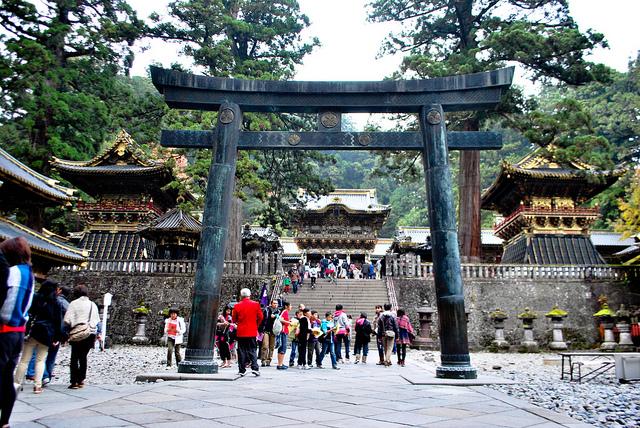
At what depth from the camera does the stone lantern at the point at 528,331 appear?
1845cm

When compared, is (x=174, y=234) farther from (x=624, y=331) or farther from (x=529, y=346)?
(x=624, y=331)

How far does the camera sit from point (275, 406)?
17.7 ft

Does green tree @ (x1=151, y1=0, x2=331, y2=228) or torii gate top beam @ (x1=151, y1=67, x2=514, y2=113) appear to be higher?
green tree @ (x1=151, y1=0, x2=331, y2=228)

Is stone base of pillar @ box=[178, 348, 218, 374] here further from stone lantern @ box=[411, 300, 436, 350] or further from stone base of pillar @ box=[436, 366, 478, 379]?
stone lantern @ box=[411, 300, 436, 350]

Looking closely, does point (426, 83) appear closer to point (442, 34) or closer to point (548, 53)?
point (548, 53)

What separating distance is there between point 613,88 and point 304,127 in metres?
28.3

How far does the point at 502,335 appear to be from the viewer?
61.7 feet

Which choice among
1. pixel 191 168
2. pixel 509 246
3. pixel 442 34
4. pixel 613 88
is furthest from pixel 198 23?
pixel 613 88

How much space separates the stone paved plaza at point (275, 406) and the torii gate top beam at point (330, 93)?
16.0 ft

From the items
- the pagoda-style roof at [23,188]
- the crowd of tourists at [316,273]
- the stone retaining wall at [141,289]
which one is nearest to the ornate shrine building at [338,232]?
the crowd of tourists at [316,273]

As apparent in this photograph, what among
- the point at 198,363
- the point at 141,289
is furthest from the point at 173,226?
the point at 198,363

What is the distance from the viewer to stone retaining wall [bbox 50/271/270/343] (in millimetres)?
20766

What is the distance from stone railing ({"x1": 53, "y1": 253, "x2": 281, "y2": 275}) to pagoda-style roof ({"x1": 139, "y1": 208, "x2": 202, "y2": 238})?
77.0 inches

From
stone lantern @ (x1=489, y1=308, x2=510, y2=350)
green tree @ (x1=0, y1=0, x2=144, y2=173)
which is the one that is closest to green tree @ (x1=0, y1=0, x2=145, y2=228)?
green tree @ (x1=0, y1=0, x2=144, y2=173)
